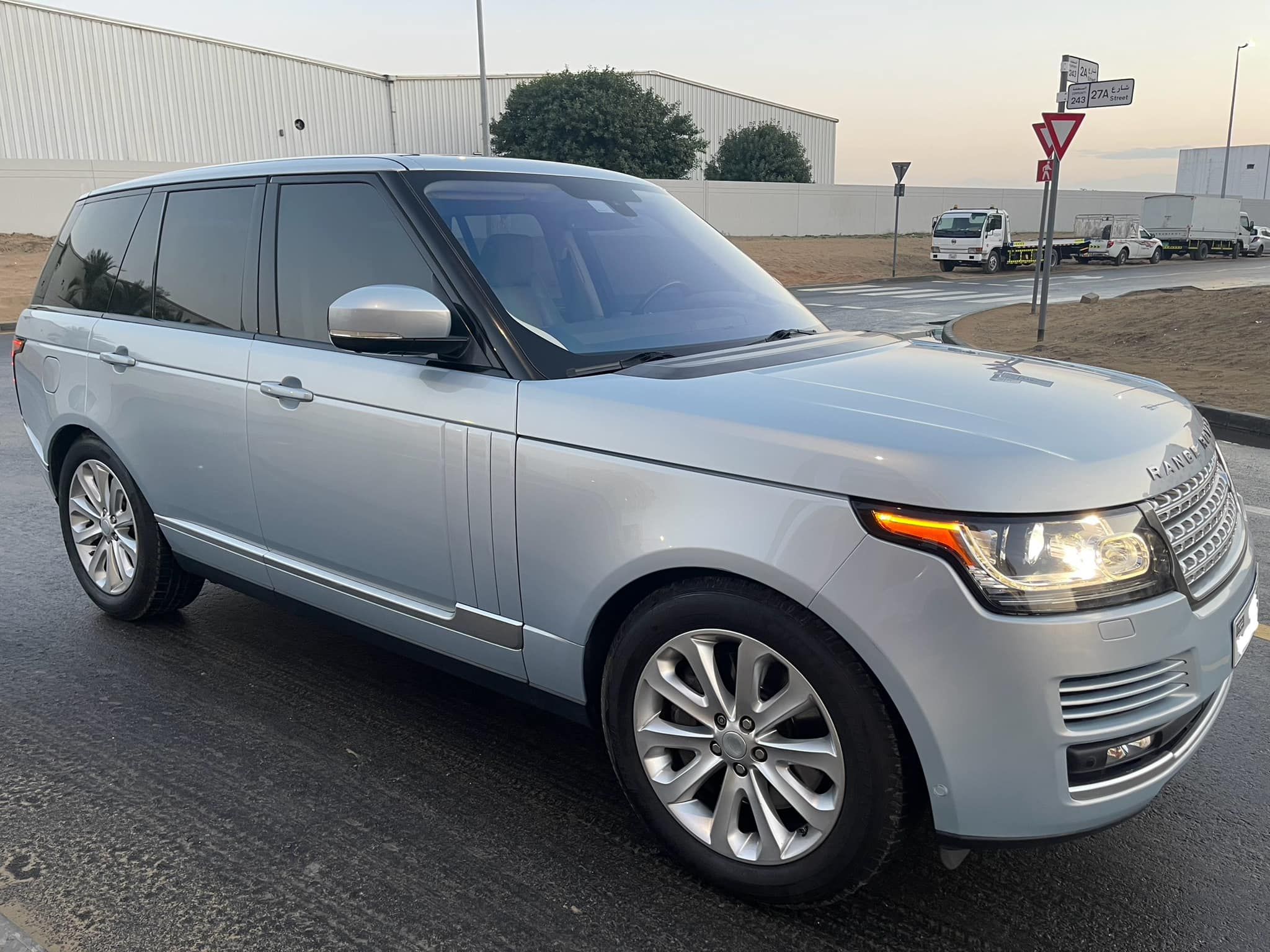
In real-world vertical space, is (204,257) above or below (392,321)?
above

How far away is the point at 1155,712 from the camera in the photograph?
2.26 m

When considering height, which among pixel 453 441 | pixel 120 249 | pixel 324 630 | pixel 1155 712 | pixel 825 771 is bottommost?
pixel 324 630

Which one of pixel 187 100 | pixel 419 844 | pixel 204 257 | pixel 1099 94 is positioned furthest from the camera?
pixel 187 100

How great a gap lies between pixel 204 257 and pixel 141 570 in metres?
1.34

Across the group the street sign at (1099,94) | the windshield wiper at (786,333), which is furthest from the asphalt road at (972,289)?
the windshield wiper at (786,333)

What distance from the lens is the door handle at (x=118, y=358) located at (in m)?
4.09

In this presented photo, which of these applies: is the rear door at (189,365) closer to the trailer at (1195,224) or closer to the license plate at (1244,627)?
the license plate at (1244,627)

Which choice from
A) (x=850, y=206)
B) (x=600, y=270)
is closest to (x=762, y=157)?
(x=850, y=206)

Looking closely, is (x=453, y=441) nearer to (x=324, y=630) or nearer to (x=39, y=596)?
(x=324, y=630)

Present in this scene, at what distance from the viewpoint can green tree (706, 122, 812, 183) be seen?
6047 centimetres

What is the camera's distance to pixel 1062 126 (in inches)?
513

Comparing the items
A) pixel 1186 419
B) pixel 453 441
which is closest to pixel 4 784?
pixel 453 441

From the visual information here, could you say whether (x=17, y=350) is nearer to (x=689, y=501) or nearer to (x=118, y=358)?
(x=118, y=358)

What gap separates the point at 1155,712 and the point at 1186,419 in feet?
2.97
